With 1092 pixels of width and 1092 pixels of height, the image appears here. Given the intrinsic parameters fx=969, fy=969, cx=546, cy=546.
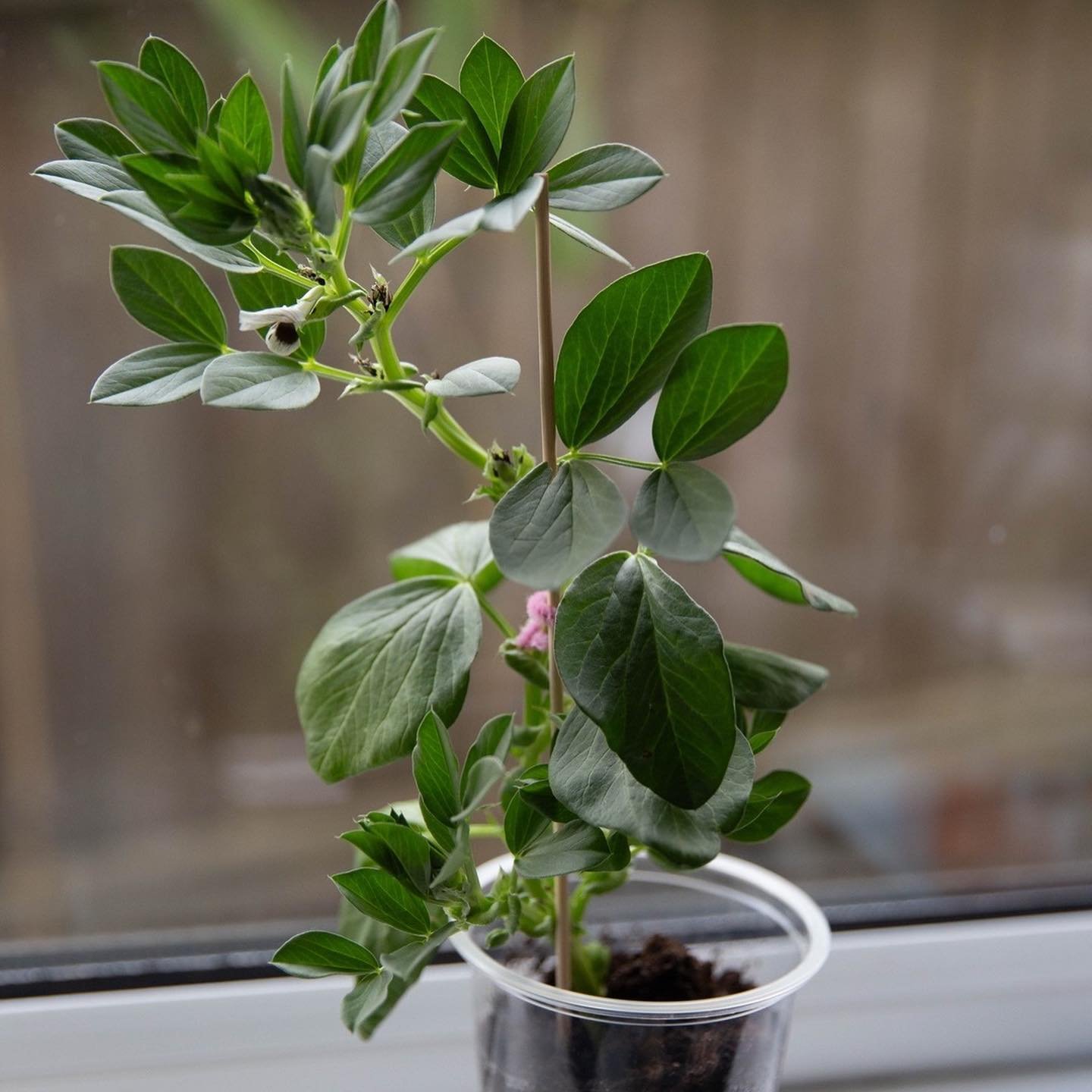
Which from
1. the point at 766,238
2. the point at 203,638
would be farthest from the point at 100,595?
the point at 766,238

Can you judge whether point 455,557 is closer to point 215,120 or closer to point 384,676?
point 384,676

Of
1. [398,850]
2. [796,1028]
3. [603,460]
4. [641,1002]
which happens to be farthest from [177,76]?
[796,1028]

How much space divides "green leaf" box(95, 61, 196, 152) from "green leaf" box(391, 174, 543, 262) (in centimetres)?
11

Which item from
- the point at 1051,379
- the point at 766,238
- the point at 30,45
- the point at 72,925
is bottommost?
the point at 72,925

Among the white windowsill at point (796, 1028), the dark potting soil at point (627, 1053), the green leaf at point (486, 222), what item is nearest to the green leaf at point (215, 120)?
the green leaf at point (486, 222)

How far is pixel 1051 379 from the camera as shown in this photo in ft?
2.63

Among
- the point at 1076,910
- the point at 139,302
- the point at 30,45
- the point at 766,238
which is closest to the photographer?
the point at 139,302

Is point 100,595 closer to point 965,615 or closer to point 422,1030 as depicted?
point 422,1030

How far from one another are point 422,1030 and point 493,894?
374 mm

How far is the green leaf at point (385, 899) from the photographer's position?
421 mm

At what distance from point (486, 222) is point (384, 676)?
9.1 inches

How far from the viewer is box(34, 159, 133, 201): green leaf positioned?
389mm

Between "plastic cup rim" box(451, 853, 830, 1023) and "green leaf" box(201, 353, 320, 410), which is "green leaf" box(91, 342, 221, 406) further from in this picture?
"plastic cup rim" box(451, 853, 830, 1023)

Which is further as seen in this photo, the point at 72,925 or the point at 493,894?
the point at 72,925
